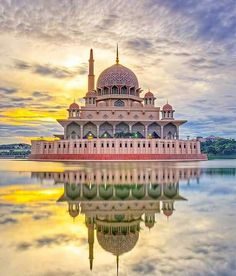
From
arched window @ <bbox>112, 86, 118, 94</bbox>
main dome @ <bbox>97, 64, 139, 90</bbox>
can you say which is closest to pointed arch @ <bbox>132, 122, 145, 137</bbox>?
arched window @ <bbox>112, 86, 118, 94</bbox>

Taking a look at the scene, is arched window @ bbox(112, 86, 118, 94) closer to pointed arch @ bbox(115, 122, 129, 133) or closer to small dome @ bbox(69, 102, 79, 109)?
pointed arch @ bbox(115, 122, 129, 133)

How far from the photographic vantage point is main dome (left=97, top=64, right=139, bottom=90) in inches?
2333

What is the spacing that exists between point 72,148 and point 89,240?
4325 centimetres

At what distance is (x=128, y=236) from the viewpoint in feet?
23.2

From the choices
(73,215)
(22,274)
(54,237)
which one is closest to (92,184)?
(73,215)

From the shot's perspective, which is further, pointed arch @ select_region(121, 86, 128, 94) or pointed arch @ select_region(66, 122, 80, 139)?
pointed arch @ select_region(121, 86, 128, 94)

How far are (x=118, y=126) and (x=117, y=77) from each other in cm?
852

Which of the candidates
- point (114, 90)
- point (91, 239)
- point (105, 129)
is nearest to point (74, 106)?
point (105, 129)

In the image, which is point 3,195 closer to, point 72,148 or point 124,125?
point 72,148

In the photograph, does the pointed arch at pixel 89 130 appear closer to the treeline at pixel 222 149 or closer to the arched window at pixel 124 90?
the arched window at pixel 124 90

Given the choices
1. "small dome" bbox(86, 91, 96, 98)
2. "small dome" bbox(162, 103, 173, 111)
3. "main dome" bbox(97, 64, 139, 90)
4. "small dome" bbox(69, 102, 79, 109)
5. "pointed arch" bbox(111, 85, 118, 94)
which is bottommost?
"small dome" bbox(162, 103, 173, 111)

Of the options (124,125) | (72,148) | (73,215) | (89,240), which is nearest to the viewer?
(89,240)

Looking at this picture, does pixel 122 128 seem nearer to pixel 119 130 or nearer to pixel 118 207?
pixel 119 130

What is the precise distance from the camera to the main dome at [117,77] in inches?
2333
